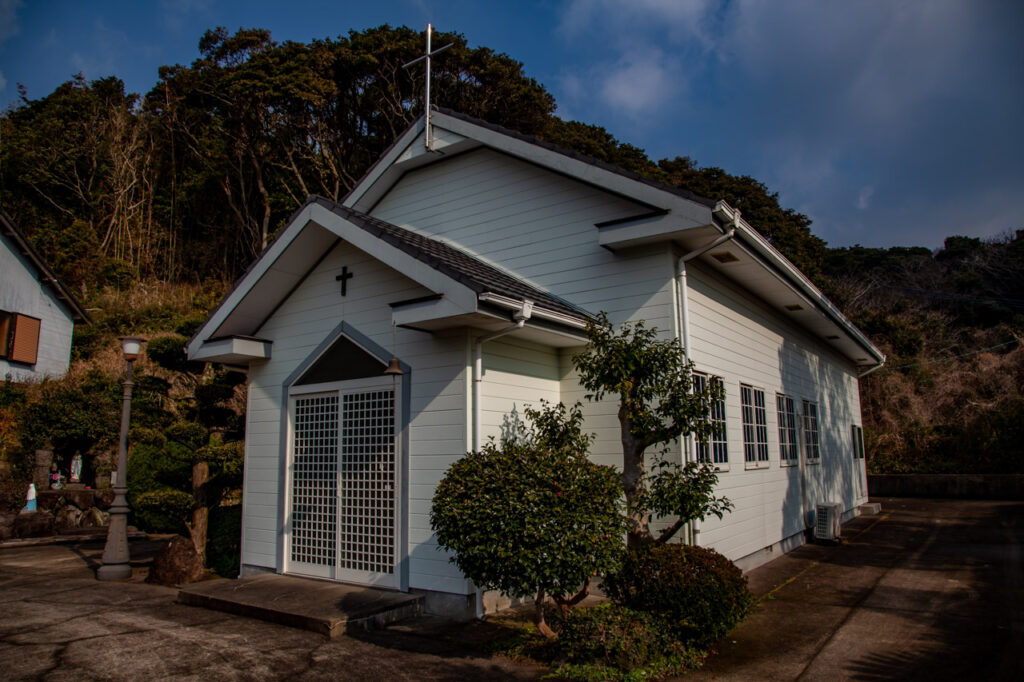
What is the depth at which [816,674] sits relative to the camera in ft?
17.2

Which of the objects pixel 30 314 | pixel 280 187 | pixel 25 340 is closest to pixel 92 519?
pixel 25 340

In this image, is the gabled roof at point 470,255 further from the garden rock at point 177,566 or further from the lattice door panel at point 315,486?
the garden rock at point 177,566

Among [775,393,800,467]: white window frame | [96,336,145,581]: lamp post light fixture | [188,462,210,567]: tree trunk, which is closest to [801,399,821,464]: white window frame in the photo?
[775,393,800,467]: white window frame

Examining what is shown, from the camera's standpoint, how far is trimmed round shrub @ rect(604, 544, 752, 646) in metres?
5.80

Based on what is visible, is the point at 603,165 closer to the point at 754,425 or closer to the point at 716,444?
the point at 716,444

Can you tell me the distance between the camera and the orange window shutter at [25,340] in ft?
65.0

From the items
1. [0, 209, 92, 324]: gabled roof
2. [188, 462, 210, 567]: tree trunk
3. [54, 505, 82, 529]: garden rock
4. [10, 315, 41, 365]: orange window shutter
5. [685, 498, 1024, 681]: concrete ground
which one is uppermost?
[0, 209, 92, 324]: gabled roof

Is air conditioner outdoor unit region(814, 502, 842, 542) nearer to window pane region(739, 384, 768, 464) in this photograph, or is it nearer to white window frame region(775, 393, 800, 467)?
white window frame region(775, 393, 800, 467)

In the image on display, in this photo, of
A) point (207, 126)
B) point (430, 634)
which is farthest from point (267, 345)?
point (207, 126)

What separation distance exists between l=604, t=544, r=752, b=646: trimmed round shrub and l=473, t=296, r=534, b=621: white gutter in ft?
5.23

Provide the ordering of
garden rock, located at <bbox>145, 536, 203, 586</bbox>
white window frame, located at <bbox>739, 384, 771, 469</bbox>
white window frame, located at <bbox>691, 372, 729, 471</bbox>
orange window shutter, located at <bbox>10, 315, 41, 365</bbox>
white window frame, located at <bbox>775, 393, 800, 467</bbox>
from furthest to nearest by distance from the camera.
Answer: orange window shutter, located at <bbox>10, 315, 41, 365</bbox> → white window frame, located at <bbox>775, 393, 800, 467</bbox> → white window frame, located at <bbox>739, 384, 771, 469</bbox> → garden rock, located at <bbox>145, 536, 203, 586</bbox> → white window frame, located at <bbox>691, 372, 729, 471</bbox>

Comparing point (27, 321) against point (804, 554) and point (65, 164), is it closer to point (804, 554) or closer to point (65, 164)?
point (65, 164)

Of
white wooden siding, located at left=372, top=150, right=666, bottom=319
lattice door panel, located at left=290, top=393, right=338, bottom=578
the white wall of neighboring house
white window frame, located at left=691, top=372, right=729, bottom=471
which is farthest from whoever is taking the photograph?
the white wall of neighboring house

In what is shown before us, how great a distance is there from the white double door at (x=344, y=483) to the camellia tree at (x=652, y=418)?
2761 mm
